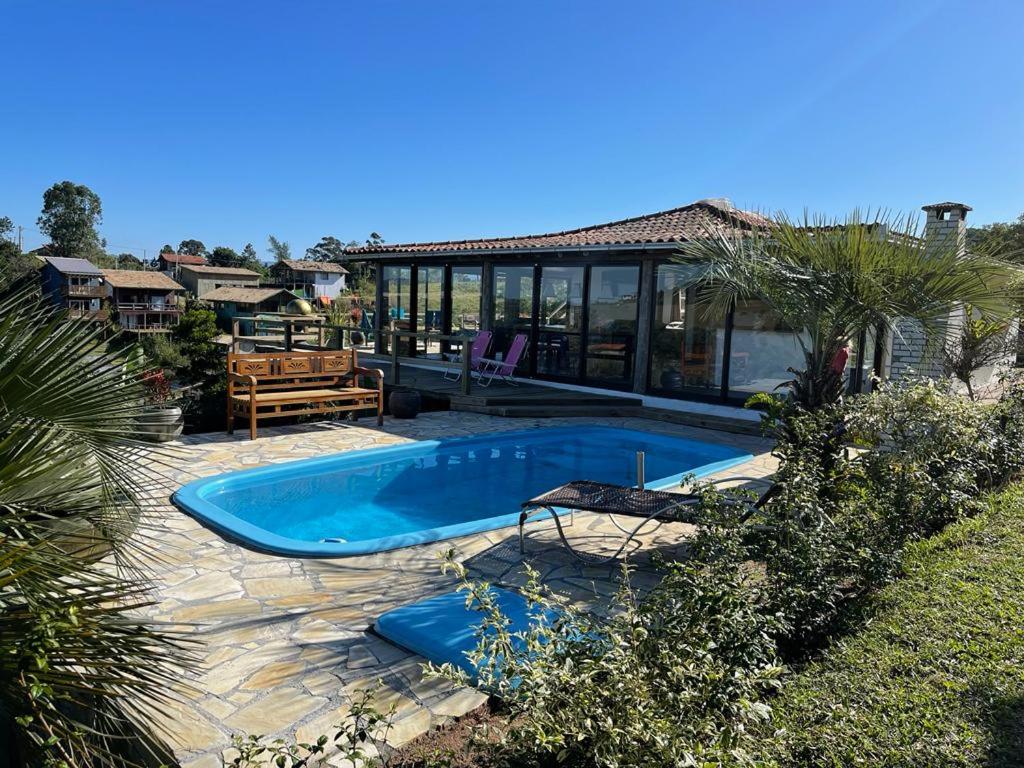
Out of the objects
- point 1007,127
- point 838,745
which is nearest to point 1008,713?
point 838,745

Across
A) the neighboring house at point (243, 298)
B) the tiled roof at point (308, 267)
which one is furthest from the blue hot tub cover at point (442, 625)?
the tiled roof at point (308, 267)

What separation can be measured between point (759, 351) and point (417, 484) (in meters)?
6.47

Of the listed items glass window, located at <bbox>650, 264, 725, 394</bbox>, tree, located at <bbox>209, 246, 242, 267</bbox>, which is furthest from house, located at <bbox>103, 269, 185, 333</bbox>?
tree, located at <bbox>209, 246, 242, 267</bbox>

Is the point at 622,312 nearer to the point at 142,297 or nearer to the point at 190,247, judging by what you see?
the point at 142,297

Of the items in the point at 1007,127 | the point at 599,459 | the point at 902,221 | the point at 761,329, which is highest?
the point at 1007,127

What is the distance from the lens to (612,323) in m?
13.5

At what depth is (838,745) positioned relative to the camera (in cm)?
265

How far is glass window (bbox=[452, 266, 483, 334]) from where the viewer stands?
627 inches

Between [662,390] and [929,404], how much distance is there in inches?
279

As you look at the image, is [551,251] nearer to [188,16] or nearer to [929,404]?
[929,404]

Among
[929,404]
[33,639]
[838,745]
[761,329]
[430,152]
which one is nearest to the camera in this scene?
[33,639]

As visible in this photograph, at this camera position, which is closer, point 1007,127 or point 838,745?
point 838,745

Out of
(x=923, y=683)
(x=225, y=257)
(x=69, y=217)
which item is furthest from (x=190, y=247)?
(x=923, y=683)

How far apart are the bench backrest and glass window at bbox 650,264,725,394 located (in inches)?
217
